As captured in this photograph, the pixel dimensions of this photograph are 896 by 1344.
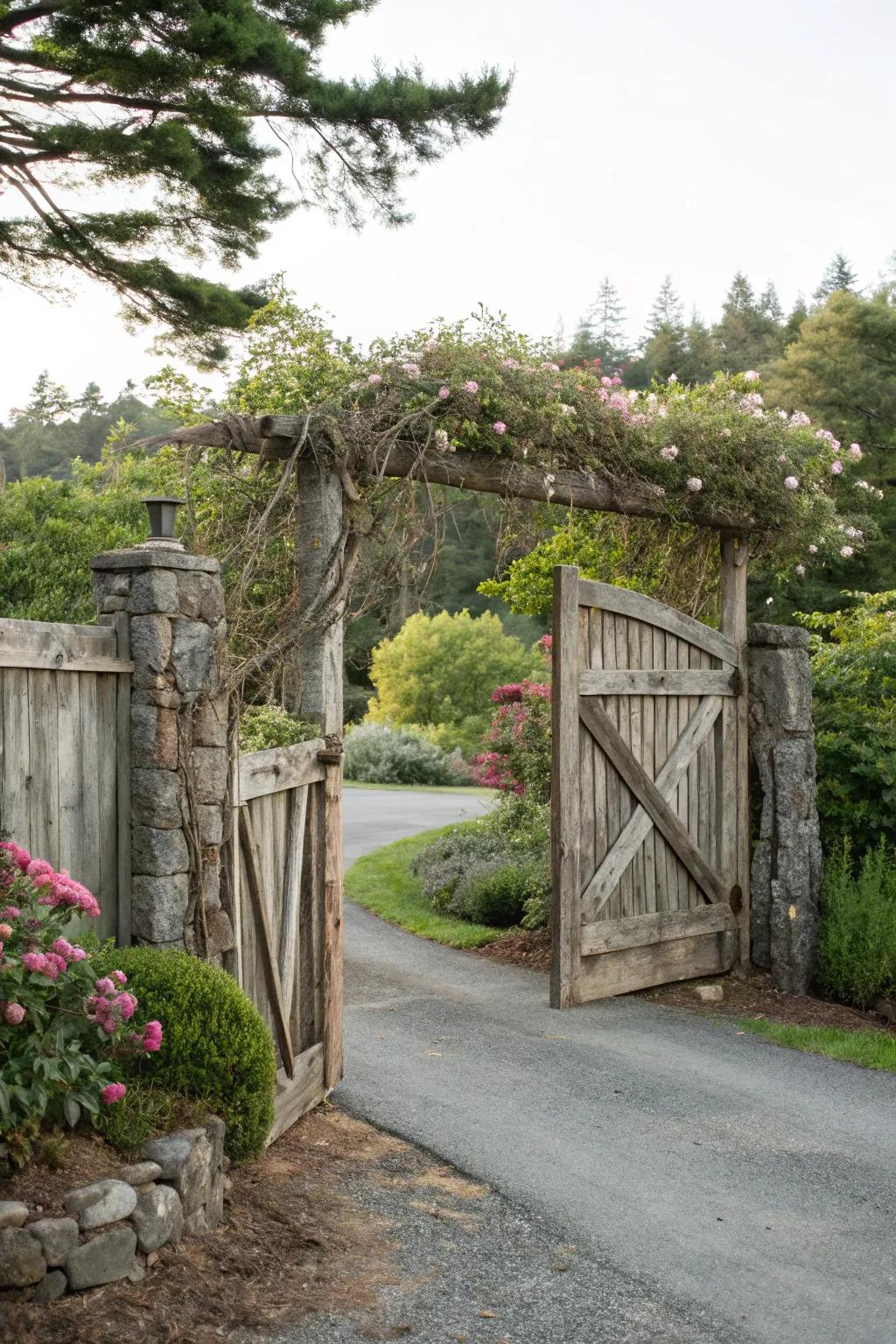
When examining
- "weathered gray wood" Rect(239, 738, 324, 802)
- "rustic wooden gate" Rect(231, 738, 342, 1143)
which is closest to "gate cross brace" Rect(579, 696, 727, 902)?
"rustic wooden gate" Rect(231, 738, 342, 1143)

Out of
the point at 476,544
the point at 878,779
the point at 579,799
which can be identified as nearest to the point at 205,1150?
the point at 579,799

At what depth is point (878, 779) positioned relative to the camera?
29.1 ft

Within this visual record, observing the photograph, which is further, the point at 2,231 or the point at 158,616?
the point at 2,231

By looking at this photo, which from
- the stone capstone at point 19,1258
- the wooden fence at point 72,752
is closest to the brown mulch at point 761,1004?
the wooden fence at point 72,752

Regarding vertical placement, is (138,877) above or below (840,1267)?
above

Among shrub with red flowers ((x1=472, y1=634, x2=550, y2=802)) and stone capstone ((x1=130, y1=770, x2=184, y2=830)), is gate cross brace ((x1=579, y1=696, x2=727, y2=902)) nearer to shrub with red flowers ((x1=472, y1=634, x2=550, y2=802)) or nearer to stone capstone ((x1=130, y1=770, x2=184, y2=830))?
shrub with red flowers ((x1=472, y1=634, x2=550, y2=802))

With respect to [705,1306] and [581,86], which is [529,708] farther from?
[705,1306]

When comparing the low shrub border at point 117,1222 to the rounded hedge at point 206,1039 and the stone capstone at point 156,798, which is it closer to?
the rounded hedge at point 206,1039

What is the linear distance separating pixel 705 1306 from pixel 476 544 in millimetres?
33625

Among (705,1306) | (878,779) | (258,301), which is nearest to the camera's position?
(705,1306)

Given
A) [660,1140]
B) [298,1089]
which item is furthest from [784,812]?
[298,1089]

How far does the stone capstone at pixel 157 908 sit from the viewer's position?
449 centimetres

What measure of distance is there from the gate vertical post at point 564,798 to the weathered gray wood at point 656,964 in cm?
23

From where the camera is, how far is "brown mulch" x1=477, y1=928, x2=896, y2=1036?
7879 mm
